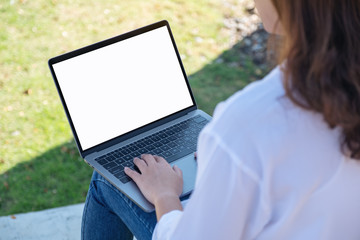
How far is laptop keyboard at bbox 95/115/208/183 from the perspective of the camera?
5.21 feet

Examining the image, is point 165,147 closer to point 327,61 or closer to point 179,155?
point 179,155

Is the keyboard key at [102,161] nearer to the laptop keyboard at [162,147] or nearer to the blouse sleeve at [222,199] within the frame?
the laptop keyboard at [162,147]

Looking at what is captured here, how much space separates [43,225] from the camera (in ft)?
7.68

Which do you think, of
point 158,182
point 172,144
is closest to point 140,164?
point 158,182

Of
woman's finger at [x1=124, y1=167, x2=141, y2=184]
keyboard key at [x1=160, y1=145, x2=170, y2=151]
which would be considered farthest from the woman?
keyboard key at [x1=160, y1=145, x2=170, y2=151]

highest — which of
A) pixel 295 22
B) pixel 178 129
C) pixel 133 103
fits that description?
pixel 295 22

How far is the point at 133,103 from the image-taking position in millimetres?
1781

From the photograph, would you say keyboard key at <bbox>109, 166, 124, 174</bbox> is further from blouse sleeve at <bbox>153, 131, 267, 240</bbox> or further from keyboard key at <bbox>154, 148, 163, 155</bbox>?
blouse sleeve at <bbox>153, 131, 267, 240</bbox>

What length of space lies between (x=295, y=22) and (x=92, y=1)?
12.4ft

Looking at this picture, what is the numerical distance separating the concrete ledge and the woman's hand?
101 cm

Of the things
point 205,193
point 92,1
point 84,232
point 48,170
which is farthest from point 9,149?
point 205,193

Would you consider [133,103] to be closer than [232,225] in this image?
No

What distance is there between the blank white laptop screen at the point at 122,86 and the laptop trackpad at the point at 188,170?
0.24m

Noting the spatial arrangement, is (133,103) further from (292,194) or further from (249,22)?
(249,22)
